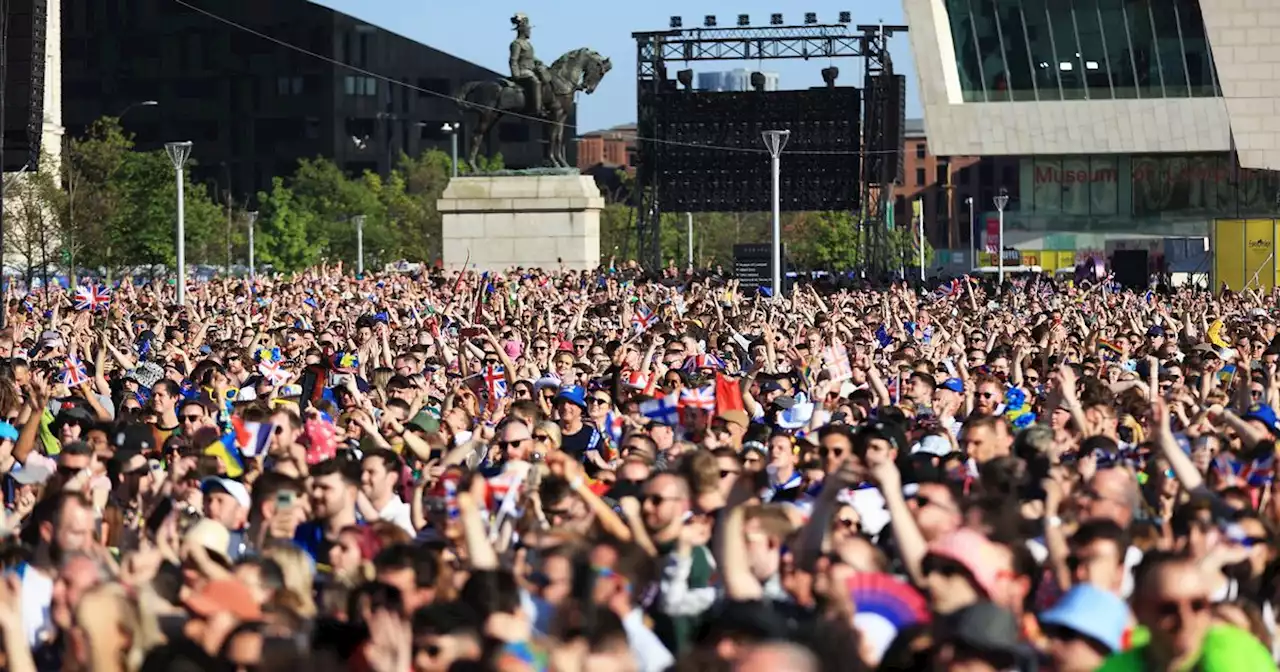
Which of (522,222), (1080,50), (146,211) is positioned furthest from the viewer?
(1080,50)

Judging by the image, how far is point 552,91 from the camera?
53.7 meters

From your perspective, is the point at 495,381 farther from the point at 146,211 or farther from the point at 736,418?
the point at 146,211

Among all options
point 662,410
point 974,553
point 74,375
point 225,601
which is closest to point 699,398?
point 662,410

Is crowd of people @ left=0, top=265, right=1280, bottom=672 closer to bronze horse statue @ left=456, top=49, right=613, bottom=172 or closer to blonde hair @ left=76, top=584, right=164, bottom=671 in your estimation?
blonde hair @ left=76, top=584, right=164, bottom=671

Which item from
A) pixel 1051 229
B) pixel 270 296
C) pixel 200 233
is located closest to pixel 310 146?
pixel 1051 229

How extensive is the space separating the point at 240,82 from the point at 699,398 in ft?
388

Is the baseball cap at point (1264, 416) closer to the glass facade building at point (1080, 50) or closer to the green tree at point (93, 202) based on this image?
the green tree at point (93, 202)

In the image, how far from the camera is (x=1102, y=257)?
87.3m

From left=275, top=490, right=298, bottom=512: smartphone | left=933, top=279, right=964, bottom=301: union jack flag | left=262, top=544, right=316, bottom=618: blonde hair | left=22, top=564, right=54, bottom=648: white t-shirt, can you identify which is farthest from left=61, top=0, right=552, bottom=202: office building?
left=262, top=544, right=316, bottom=618: blonde hair

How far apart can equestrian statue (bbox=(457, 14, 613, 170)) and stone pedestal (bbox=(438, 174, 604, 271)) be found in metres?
1.58

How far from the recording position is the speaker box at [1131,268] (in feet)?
191

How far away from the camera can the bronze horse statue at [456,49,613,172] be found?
53.5 meters

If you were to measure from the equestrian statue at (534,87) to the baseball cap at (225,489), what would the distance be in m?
41.4

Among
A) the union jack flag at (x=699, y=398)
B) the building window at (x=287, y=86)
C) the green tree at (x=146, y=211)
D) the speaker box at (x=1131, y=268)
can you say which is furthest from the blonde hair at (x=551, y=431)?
the building window at (x=287, y=86)
